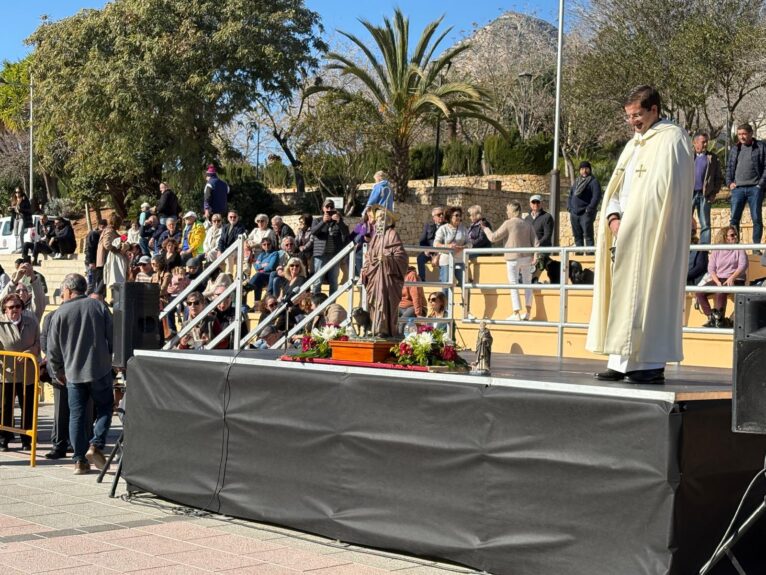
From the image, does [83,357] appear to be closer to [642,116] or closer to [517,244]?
[642,116]

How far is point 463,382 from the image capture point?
697 centimetres

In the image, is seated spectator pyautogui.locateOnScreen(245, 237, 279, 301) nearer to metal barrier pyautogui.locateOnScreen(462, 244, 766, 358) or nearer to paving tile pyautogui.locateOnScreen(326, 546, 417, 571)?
metal barrier pyautogui.locateOnScreen(462, 244, 766, 358)

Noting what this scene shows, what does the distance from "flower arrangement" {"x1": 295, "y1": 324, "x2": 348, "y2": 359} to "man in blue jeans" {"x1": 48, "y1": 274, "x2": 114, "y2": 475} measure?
2.86m

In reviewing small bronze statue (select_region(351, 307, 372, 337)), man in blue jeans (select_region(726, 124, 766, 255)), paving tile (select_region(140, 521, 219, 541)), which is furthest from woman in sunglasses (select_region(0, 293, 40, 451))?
man in blue jeans (select_region(726, 124, 766, 255))

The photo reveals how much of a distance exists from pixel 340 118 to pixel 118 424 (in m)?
20.2

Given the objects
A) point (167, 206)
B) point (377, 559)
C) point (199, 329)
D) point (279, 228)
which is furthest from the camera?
point (167, 206)

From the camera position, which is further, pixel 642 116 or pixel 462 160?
pixel 462 160

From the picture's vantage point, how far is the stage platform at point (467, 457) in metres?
5.98

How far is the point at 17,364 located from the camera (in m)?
12.1

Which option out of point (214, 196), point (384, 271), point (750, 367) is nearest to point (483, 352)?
point (384, 271)

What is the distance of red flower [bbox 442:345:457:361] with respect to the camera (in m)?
7.48

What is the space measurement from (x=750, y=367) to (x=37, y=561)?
176 inches

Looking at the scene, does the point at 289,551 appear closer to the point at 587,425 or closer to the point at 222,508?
the point at 222,508

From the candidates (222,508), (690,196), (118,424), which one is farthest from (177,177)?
(690,196)
